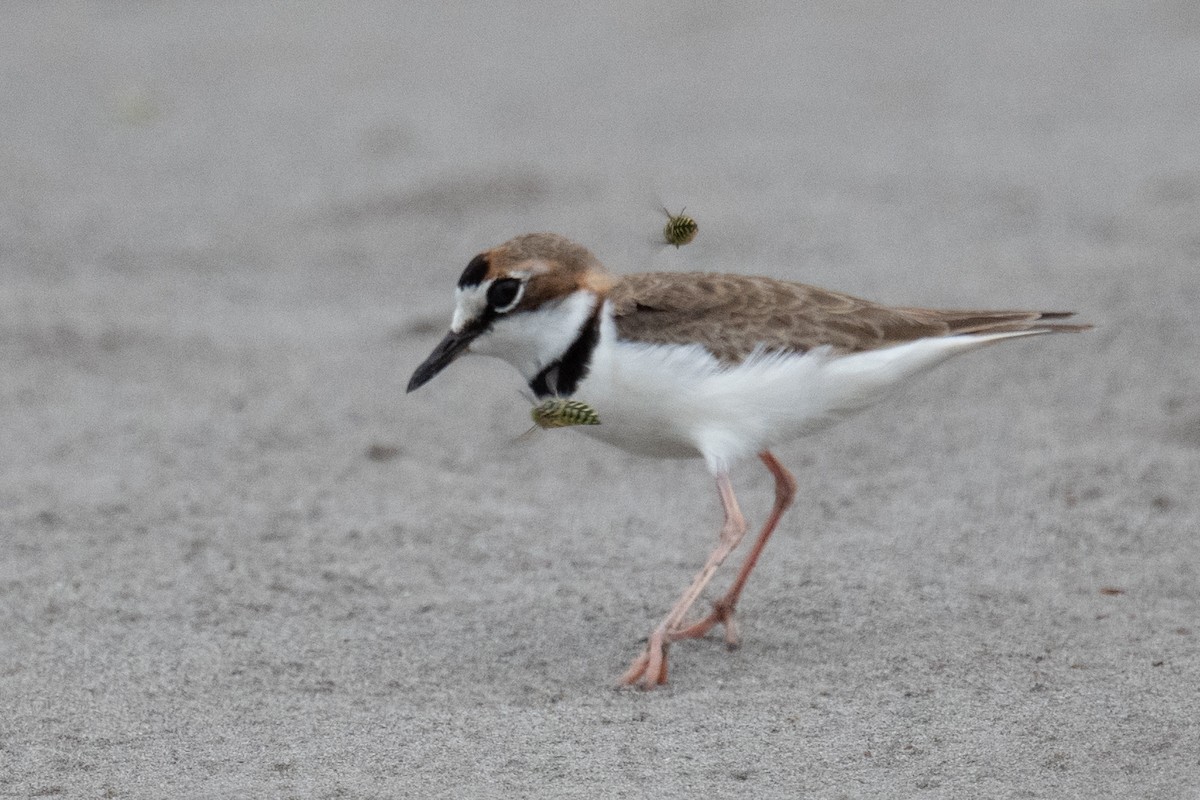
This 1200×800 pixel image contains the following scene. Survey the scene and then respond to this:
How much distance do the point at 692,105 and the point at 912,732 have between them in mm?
7655

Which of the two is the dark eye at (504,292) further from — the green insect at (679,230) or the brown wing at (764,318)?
the green insect at (679,230)

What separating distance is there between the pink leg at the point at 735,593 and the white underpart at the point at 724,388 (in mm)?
260

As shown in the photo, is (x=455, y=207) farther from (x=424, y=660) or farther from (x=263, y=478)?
(x=424, y=660)

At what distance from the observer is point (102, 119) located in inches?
426

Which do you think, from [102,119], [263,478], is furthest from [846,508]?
[102,119]

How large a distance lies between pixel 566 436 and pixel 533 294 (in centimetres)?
210

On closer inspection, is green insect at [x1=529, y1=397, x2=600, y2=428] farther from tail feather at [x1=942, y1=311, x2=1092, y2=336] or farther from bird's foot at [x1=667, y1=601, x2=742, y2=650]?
tail feather at [x1=942, y1=311, x2=1092, y2=336]

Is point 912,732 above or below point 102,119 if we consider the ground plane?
below

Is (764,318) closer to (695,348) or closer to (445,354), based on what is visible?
(695,348)

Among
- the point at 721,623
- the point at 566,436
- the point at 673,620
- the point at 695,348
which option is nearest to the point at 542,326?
the point at 695,348

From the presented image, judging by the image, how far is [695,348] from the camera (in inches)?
163

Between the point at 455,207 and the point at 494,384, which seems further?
the point at 455,207

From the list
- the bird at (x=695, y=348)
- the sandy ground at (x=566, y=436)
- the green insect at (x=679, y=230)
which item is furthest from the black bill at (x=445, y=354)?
the sandy ground at (x=566, y=436)

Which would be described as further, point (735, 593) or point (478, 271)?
point (735, 593)
